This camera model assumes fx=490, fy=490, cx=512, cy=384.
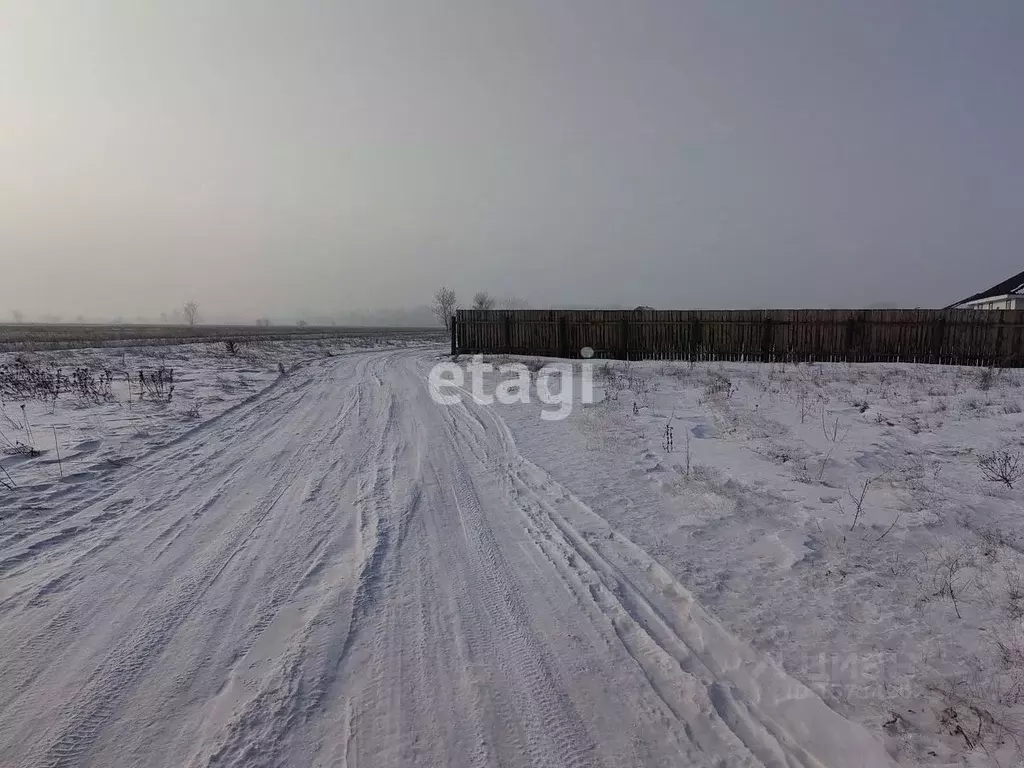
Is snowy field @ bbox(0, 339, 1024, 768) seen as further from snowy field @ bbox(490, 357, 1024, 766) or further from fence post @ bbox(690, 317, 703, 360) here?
fence post @ bbox(690, 317, 703, 360)

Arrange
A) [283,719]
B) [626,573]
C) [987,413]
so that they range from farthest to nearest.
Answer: [987,413] → [626,573] → [283,719]

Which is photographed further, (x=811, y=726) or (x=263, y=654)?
(x=263, y=654)

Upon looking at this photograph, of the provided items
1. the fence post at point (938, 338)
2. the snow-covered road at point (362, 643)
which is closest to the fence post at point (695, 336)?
the fence post at point (938, 338)

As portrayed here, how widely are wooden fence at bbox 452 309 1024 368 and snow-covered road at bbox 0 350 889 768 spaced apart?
54.2 feet

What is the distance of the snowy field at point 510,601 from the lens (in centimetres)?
223

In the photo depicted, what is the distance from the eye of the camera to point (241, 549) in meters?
3.97

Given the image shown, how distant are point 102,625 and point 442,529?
2372mm

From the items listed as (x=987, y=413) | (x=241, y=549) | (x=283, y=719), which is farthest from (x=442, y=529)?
(x=987, y=413)

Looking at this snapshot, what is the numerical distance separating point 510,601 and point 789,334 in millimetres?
19369

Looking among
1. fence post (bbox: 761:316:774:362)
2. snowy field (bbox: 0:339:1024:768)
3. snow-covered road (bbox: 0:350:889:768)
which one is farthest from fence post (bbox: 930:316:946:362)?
snow-covered road (bbox: 0:350:889:768)

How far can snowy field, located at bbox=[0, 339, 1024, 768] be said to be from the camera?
2.23 metres

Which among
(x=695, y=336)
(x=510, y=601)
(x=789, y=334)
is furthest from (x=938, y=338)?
(x=510, y=601)

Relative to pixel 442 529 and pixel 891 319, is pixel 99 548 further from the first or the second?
pixel 891 319

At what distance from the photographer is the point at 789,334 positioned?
19.0 metres
